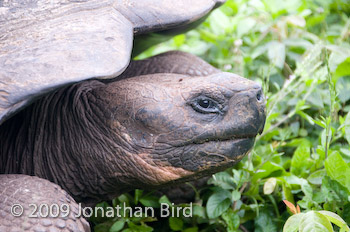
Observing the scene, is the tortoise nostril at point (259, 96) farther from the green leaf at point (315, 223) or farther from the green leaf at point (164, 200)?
the green leaf at point (164, 200)

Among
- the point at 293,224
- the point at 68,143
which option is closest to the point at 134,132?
the point at 68,143

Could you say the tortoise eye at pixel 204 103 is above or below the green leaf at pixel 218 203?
above

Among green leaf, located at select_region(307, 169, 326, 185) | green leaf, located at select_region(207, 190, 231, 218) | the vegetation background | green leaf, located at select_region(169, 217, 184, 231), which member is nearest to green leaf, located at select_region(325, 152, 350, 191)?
the vegetation background

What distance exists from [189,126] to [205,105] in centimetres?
11

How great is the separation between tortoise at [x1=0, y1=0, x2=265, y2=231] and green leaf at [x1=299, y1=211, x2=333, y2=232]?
38cm

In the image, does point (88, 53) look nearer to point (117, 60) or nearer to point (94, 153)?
point (117, 60)

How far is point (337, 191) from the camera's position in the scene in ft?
6.91

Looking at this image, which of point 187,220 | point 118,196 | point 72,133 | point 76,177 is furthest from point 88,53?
point 187,220

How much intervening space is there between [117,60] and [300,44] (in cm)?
203

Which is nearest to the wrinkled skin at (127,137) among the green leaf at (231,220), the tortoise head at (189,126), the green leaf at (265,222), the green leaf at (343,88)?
the tortoise head at (189,126)

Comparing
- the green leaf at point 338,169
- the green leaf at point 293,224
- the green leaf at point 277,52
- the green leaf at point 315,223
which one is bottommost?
the green leaf at point 277,52

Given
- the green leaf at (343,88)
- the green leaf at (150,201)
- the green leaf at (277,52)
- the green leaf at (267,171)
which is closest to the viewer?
the green leaf at (267,171)

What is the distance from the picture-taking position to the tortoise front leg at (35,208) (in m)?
1.72

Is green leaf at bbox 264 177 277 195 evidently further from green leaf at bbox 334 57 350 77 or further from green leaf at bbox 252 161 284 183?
green leaf at bbox 334 57 350 77
